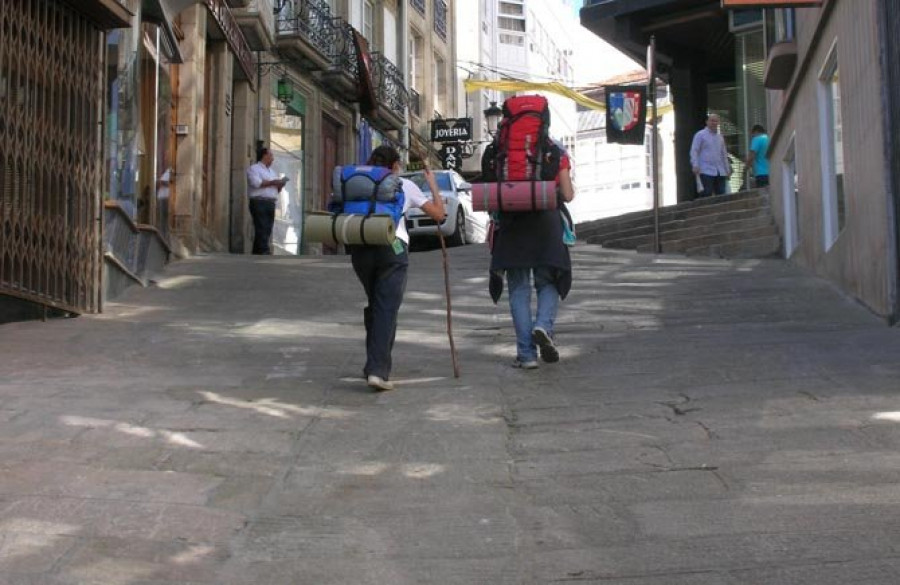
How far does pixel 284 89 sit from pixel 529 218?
50.9ft

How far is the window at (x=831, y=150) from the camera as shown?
33.0 ft

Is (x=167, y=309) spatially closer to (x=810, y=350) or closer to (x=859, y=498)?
(x=810, y=350)

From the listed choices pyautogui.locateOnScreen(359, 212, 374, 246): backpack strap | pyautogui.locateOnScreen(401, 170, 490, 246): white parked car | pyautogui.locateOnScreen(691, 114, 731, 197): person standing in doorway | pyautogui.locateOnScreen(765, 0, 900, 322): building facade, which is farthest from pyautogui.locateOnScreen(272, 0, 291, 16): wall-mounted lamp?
pyautogui.locateOnScreen(359, 212, 374, 246): backpack strap

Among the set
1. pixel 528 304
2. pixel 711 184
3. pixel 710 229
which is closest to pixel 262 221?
pixel 710 229

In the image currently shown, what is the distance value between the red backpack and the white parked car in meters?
11.5

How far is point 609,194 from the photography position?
5153 cm

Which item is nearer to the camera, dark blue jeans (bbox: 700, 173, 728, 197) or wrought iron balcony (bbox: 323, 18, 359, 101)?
dark blue jeans (bbox: 700, 173, 728, 197)

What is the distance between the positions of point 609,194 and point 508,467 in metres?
47.5

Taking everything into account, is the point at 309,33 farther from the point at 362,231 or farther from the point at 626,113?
the point at 362,231

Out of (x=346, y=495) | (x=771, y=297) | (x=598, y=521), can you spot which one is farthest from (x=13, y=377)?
(x=771, y=297)

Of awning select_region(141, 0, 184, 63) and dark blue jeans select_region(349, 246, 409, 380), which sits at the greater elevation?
awning select_region(141, 0, 184, 63)

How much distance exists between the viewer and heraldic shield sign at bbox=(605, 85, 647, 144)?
16578 millimetres

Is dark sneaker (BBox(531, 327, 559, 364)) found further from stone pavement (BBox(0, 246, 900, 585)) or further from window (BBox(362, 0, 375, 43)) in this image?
window (BBox(362, 0, 375, 43))

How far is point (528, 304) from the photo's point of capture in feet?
23.9
